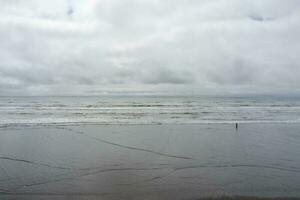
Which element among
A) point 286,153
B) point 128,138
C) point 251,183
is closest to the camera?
point 251,183

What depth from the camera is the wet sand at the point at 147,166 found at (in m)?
7.11

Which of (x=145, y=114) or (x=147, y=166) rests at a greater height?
(x=145, y=114)

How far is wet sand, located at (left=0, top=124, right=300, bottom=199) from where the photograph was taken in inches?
280

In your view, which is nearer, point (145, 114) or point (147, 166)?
point (147, 166)

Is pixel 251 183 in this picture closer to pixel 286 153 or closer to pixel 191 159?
pixel 191 159

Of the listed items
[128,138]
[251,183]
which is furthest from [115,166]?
[128,138]

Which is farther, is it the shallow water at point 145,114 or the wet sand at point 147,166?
the shallow water at point 145,114

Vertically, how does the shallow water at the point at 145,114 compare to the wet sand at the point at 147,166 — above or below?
above

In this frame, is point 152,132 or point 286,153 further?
point 152,132

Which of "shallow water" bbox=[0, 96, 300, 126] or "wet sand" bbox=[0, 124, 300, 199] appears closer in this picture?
"wet sand" bbox=[0, 124, 300, 199]

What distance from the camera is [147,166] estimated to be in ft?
31.2

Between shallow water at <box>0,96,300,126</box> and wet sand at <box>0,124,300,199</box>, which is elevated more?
shallow water at <box>0,96,300,126</box>

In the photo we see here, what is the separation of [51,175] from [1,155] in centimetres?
375

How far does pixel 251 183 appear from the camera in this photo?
7676mm
